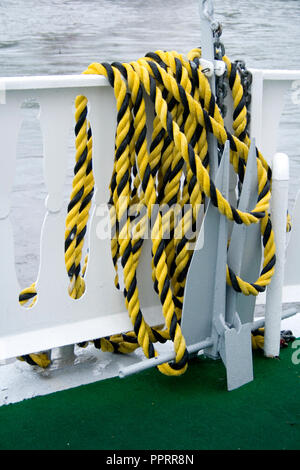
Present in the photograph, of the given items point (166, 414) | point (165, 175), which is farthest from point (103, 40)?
point (166, 414)

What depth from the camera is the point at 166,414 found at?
6.75 feet

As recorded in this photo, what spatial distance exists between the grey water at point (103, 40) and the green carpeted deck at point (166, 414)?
7.03 ft

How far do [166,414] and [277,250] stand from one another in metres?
0.61

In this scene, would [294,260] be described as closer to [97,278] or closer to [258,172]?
[258,172]

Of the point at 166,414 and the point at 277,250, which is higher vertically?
the point at 277,250

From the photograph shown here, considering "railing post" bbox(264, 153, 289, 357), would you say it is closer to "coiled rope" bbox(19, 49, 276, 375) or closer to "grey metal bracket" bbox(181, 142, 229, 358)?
"coiled rope" bbox(19, 49, 276, 375)

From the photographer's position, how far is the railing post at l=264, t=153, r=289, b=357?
7.18 feet

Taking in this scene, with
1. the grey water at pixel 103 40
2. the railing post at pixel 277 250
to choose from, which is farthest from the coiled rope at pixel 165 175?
the grey water at pixel 103 40

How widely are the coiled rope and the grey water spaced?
2094mm

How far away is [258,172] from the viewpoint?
214 cm

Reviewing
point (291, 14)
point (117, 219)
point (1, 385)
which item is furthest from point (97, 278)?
→ point (291, 14)

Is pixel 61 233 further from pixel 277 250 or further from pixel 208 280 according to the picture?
pixel 277 250

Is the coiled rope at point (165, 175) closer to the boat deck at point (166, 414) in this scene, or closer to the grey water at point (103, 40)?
the boat deck at point (166, 414)

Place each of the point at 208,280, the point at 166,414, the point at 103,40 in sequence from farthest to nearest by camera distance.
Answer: the point at 103,40 → the point at 208,280 → the point at 166,414
